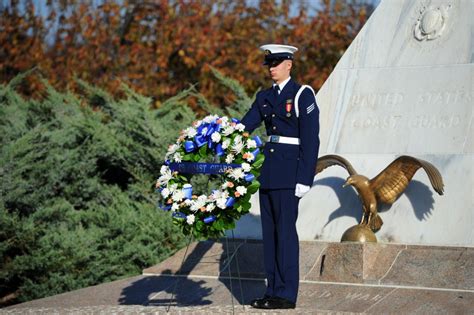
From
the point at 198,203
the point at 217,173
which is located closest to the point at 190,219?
the point at 198,203

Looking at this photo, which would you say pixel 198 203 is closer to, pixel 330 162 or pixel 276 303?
pixel 276 303

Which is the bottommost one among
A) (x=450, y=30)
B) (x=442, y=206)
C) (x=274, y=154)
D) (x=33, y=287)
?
(x=33, y=287)

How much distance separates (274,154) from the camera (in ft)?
21.6

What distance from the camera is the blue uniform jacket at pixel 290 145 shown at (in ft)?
21.2

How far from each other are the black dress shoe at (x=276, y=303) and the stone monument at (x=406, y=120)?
1508 millimetres

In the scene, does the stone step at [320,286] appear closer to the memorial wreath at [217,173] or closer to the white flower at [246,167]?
the memorial wreath at [217,173]

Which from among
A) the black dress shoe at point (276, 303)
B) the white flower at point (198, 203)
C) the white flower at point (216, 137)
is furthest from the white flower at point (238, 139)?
the black dress shoe at point (276, 303)

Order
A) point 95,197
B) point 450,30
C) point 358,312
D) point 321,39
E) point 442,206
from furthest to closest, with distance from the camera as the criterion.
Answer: point 321,39
point 95,197
point 450,30
point 442,206
point 358,312

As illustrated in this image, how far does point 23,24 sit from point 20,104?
8189mm

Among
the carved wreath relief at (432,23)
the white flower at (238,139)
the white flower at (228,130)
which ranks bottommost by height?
the white flower at (238,139)

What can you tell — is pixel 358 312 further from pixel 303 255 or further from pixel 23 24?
pixel 23 24

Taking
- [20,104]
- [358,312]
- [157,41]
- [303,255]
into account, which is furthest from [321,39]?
[358,312]

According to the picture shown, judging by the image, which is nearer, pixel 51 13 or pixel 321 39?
pixel 321 39

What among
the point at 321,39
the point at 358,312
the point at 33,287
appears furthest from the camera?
the point at 321,39
